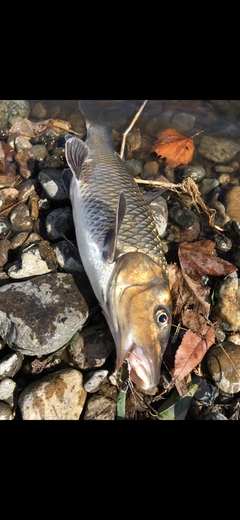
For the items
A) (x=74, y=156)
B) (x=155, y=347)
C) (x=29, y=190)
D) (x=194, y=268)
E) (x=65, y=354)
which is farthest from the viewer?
(x=29, y=190)

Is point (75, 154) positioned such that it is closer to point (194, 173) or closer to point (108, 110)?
point (194, 173)

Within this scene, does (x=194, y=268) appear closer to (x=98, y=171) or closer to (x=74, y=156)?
(x=98, y=171)

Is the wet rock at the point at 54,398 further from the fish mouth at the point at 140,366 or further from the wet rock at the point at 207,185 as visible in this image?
the wet rock at the point at 207,185

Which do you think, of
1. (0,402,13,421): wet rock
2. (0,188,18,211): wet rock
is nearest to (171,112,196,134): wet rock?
(0,188,18,211): wet rock

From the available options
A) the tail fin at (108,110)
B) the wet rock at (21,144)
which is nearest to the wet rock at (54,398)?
the wet rock at (21,144)

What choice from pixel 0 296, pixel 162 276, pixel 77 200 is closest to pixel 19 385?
pixel 0 296

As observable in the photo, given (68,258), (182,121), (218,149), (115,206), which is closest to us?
(115,206)

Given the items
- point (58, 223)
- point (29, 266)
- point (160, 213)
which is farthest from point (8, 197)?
point (160, 213)
